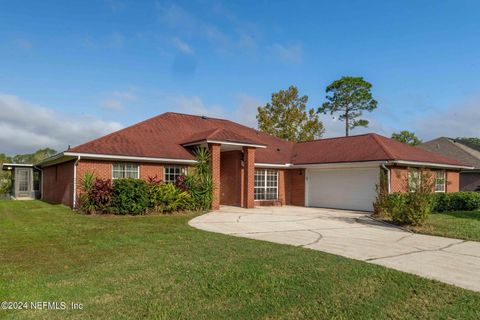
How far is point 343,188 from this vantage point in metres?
20.7

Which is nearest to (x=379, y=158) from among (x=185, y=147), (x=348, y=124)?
(x=185, y=147)

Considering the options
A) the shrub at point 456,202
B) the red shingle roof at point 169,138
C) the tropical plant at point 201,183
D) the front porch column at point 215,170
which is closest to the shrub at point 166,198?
the tropical plant at point 201,183

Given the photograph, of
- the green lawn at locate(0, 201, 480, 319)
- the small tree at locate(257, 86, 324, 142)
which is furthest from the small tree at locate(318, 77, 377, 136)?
the green lawn at locate(0, 201, 480, 319)

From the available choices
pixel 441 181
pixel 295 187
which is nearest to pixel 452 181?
pixel 441 181

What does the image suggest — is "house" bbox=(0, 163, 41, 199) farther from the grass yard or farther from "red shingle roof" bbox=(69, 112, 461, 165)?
the grass yard

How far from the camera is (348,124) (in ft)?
157

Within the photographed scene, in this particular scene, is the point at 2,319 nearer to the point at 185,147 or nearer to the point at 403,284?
the point at 403,284

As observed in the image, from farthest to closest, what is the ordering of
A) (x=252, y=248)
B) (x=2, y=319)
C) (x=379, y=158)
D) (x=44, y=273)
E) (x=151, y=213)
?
(x=379, y=158) → (x=151, y=213) → (x=252, y=248) → (x=44, y=273) → (x=2, y=319)

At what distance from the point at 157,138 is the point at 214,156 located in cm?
390

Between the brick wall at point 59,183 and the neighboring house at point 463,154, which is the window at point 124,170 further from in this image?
the neighboring house at point 463,154

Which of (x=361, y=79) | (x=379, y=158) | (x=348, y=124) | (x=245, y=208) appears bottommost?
(x=245, y=208)

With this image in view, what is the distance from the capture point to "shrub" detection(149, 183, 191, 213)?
15609mm

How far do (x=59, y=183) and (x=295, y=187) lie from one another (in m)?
13.9

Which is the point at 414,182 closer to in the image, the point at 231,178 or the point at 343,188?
the point at 343,188
